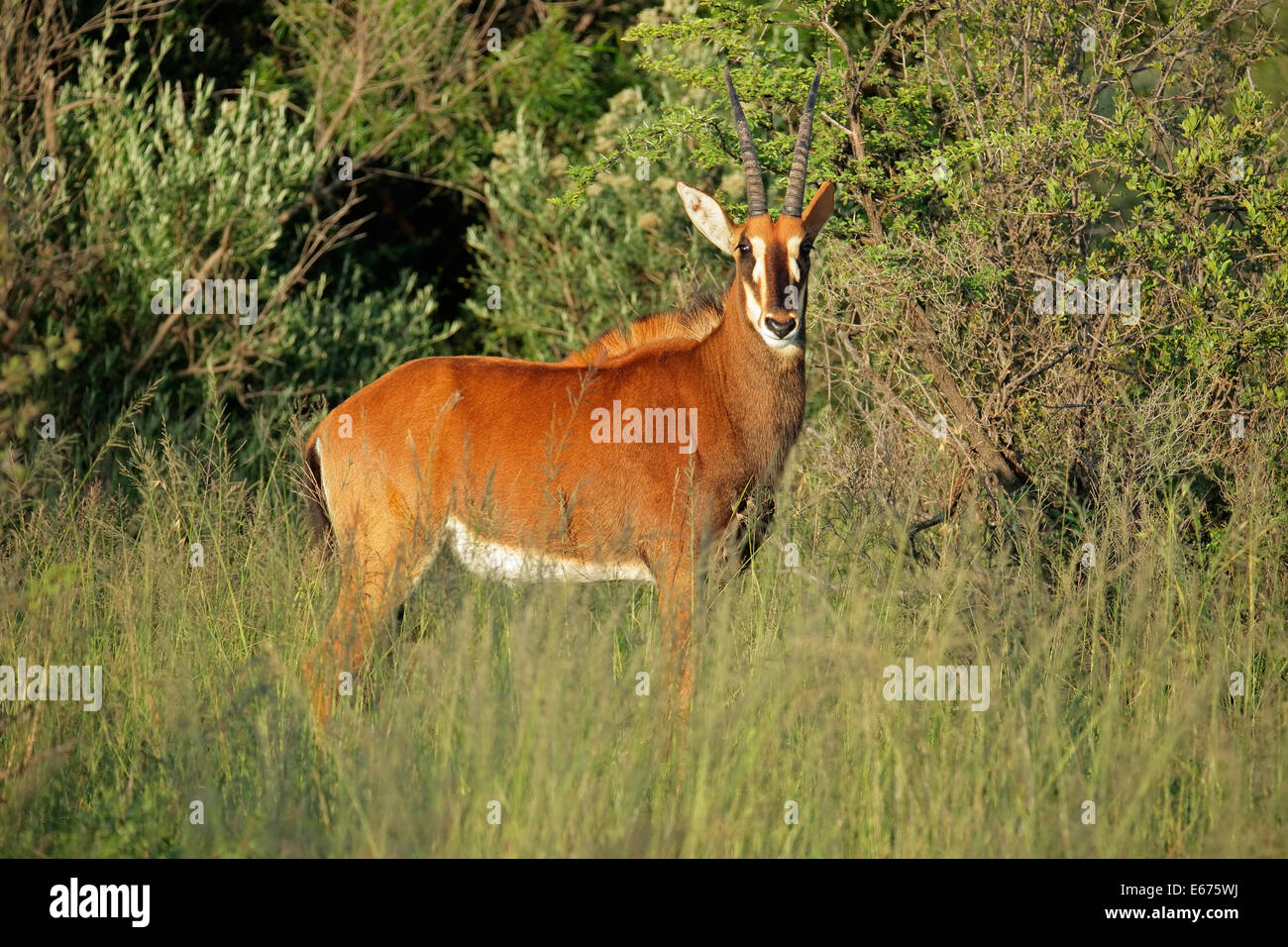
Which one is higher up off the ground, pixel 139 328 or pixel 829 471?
pixel 139 328

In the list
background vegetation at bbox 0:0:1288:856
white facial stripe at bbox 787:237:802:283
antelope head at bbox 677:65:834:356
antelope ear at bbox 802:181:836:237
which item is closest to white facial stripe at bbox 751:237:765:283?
antelope head at bbox 677:65:834:356

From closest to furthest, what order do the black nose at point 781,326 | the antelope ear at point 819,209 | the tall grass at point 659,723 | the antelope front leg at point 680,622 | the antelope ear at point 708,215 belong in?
the tall grass at point 659,723 < the antelope front leg at point 680,622 < the black nose at point 781,326 < the antelope ear at point 819,209 < the antelope ear at point 708,215

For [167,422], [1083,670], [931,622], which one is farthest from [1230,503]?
[167,422]

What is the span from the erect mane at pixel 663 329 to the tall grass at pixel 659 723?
3.59 feet

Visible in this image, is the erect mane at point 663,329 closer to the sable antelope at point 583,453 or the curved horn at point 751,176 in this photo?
the sable antelope at point 583,453

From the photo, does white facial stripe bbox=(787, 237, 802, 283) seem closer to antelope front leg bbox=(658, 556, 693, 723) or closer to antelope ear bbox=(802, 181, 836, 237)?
antelope ear bbox=(802, 181, 836, 237)

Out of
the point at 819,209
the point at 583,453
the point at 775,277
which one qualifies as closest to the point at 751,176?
the point at 819,209

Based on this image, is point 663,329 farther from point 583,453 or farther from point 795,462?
point 795,462

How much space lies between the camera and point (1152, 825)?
392 cm

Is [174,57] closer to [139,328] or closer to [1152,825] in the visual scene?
[139,328]

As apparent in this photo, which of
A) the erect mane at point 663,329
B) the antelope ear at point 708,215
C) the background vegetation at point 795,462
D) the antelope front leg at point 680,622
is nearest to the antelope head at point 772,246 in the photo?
the antelope ear at point 708,215

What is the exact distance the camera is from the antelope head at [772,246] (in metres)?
5.07
